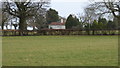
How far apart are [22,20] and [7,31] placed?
3.67 meters

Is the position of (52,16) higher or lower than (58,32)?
higher

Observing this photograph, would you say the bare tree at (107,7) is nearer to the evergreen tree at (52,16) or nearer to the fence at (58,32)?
the fence at (58,32)

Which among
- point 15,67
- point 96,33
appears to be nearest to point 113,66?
point 15,67

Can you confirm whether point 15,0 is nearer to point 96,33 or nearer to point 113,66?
point 96,33

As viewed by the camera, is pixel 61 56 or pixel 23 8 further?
pixel 23 8

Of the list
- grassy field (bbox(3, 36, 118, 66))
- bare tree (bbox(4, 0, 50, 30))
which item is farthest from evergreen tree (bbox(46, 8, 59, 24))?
grassy field (bbox(3, 36, 118, 66))

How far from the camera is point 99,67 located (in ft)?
18.5

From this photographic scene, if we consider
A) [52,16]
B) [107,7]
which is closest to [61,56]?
[107,7]

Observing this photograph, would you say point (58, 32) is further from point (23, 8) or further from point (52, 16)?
point (52, 16)

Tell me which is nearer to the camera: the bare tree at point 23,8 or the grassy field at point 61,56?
the grassy field at point 61,56

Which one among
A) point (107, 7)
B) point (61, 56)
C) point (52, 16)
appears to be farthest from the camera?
point (52, 16)

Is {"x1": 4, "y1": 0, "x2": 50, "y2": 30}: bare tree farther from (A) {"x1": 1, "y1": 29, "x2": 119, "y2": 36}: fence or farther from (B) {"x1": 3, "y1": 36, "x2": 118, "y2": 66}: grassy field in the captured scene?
(B) {"x1": 3, "y1": 36, "x2": 118, "y2": 66}: grassy field

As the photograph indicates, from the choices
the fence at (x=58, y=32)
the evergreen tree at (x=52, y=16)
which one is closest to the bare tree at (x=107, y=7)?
the fence at (x=58, y=32)

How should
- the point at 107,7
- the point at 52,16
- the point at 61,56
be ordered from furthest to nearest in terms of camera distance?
the point at 52,16 → the point at 107,7 → the point at 61,56
